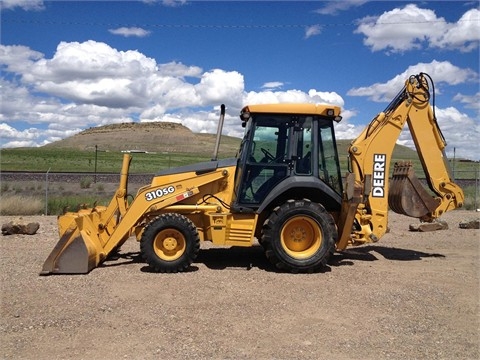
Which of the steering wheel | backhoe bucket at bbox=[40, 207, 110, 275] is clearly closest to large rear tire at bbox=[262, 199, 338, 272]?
the steering wheel

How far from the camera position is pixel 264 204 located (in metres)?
8.84

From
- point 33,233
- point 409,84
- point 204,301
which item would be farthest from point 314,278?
point 33,233

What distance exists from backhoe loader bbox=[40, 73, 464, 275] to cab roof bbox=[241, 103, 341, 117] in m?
0.02

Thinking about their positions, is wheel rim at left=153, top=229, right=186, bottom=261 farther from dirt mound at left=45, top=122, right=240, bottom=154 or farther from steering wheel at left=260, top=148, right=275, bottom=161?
dirt mound at left=45, top=122, right=240, bottom=154

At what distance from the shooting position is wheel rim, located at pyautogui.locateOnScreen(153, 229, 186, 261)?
→ 28.6 ft

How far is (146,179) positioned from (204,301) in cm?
2313

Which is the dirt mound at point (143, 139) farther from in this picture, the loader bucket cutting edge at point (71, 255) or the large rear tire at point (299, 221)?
the loader bucket cutting edge at point (71, 255)

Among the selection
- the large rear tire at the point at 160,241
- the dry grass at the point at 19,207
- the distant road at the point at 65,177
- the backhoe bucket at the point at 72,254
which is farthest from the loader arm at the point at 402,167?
the distant road at the point at 65,177

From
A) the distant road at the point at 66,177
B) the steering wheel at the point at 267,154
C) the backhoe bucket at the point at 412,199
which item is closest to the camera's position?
the steering wheel at the point at 267,154

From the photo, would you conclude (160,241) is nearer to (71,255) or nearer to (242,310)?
(71,255)

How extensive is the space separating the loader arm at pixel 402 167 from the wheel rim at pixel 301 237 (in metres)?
0.80

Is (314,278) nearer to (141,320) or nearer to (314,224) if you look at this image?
(314,224)

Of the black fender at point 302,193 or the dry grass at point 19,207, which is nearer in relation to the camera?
the black fender at point 302,193

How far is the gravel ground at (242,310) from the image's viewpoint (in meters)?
5.37
